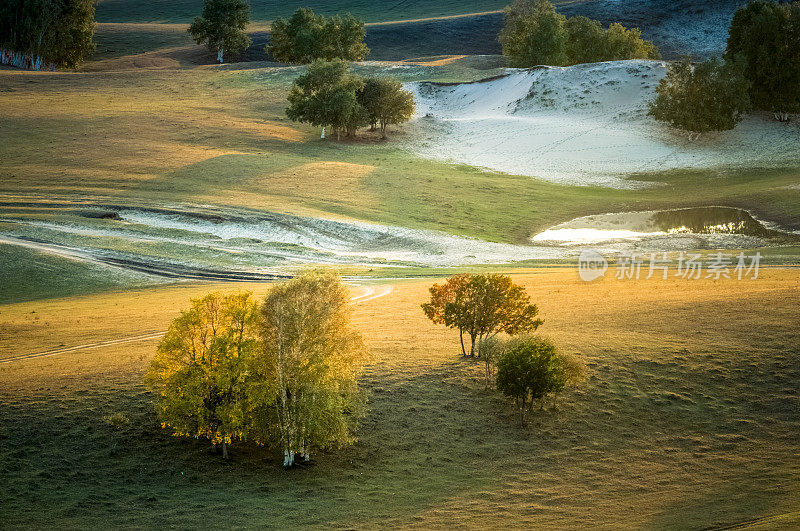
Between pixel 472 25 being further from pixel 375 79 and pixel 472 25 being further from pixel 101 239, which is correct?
pixel 101 239

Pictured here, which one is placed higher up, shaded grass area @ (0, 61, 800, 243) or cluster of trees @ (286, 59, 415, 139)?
cluster of trees @ (286, 59, 415, 139)

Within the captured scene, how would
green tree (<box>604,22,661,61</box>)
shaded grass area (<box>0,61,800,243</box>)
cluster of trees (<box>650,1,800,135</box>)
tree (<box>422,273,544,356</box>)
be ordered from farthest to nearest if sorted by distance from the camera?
green tree (<box>604,22,661,61</box>) → cluster of trees (<box>650,1,800,135</box>) → shaded grass area (<box>0,61,800,243</box>) → tree (<box>422,273,544,356</box>)

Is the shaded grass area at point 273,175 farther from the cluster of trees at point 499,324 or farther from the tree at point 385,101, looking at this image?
the cluster of trees at point 499,324

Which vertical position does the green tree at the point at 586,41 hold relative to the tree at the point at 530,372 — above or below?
above

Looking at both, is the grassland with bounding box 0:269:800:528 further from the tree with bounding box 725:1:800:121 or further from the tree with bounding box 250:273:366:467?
the tree with bounding box 725:1:800:121

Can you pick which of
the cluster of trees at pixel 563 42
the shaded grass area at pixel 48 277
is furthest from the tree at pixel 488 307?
the cluster of trees at pixel 563 42

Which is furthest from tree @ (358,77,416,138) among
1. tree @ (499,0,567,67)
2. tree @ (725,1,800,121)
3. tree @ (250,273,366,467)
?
tree @ (250,273,366,467)

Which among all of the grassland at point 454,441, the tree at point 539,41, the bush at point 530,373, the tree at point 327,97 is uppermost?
the tree at point 539,41
